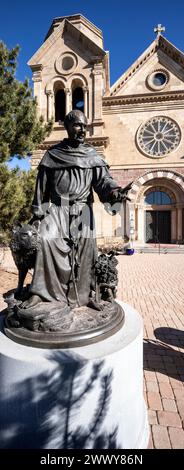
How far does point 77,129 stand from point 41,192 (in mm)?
832

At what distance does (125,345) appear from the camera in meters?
2.18

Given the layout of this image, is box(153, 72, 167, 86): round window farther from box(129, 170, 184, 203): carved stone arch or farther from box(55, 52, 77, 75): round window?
box(129, 170, 184, 203): carved stone arch

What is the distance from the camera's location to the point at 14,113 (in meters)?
7.73

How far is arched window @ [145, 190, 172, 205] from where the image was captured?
19.8 meters

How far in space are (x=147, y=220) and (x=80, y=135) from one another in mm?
17971

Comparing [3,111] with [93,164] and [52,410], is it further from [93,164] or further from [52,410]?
[52,410]

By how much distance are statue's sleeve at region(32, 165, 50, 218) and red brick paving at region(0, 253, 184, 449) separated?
2.61 m

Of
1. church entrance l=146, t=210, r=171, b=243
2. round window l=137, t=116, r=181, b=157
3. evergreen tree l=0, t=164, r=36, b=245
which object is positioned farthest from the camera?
church entrance l=146, t=210, r=171, b=243

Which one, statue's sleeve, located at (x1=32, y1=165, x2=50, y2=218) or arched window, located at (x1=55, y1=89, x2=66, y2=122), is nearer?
statue's sleeve, located at (x1=32, y1=165, x2=50, y2=218)

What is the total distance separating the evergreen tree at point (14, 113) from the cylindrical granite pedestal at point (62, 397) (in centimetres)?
640

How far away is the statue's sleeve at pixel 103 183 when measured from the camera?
2.90 metres

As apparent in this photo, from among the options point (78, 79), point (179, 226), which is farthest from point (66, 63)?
point (179, 226)

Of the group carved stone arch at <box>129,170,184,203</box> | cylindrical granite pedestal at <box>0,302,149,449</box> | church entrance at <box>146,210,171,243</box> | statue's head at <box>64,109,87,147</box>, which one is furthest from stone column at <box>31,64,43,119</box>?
cylindrical granite pedestal at <box>0,302,149,449</box>

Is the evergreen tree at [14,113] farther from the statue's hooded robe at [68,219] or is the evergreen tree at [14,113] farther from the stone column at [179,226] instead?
the stone column at [179,226]
